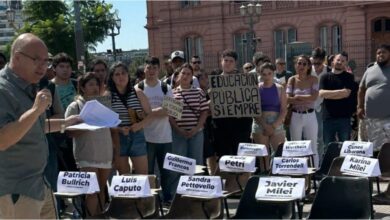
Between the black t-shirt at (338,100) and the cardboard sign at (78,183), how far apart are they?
13.1 feet

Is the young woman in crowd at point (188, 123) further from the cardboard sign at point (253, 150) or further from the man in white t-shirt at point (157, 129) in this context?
the cardboard sign at point (253, 150)

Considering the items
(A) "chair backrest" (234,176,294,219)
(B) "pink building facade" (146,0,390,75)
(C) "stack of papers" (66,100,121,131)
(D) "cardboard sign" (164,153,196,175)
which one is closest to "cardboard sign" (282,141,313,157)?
(D) "cardboard sign" (164,153,196,175)

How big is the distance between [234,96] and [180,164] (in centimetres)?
179

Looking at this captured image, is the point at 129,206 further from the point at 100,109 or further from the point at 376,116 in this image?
the point at 376,116

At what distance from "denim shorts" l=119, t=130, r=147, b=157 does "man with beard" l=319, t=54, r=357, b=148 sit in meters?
2.75

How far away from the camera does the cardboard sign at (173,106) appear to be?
6.64 meters

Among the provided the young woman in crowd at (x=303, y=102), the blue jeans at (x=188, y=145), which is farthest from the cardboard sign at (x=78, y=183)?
the young woman in crowd at (x=303, y=102)

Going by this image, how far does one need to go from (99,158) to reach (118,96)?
94 centimetres

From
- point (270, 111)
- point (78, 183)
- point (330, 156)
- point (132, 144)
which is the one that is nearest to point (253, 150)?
point (330, 156)

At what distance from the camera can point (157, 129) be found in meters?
6.77

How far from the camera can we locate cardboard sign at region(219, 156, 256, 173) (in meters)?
5.82

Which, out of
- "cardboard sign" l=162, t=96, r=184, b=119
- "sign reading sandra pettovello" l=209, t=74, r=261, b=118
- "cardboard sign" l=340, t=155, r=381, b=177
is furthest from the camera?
"sign reading sandra pettovello" l=209, t=74, r=261, b=118

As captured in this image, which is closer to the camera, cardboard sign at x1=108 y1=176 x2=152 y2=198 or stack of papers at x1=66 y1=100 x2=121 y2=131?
stack of papers at x1=66 y1=100 x2=121 y2=131

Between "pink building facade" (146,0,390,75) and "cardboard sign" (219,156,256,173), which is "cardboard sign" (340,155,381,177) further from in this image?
"pink building facade" (146,0,390,75)
